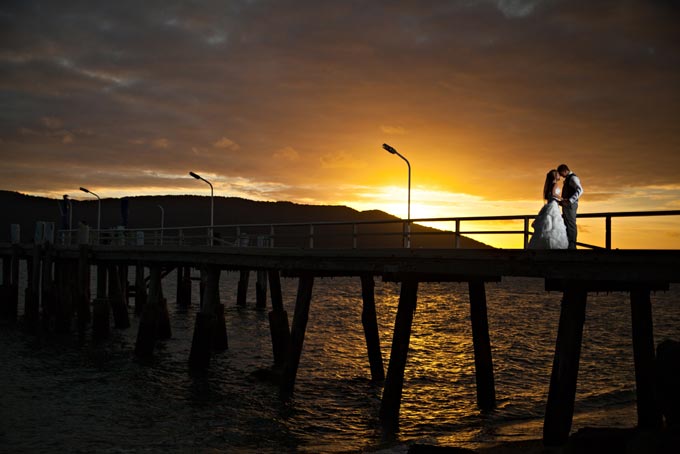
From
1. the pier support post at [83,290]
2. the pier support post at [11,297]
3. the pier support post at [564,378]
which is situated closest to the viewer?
the pier support post at [564,378]

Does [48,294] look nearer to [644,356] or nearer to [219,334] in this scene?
[219,334]

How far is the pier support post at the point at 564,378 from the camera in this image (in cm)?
1197

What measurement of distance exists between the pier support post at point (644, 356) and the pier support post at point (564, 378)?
8.62 ft

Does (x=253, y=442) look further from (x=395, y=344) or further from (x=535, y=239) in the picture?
(x=535, y=239)

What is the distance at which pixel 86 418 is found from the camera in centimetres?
1852

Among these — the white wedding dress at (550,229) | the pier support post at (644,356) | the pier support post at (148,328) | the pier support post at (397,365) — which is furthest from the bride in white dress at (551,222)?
the pier support post at (148,328)

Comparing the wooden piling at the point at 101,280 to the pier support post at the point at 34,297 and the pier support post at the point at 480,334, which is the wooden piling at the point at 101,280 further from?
the pier support post at the point at 480,334

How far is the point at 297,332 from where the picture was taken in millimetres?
19234

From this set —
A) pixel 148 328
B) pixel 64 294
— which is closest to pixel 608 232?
pixel 148 328

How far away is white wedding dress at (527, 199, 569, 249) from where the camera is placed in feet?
42.9

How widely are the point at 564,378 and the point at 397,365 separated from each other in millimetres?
4835

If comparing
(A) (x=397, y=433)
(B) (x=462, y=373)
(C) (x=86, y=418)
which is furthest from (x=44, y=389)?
(B) (x=462, y=373)

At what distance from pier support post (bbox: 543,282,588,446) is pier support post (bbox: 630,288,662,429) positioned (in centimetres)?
263

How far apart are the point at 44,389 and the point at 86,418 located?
4.78 metres
